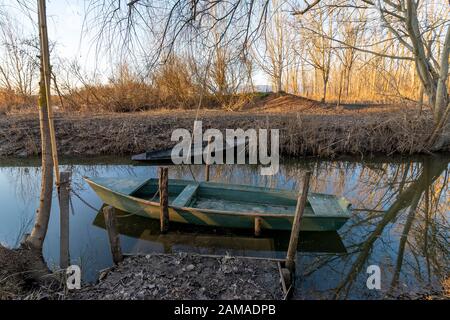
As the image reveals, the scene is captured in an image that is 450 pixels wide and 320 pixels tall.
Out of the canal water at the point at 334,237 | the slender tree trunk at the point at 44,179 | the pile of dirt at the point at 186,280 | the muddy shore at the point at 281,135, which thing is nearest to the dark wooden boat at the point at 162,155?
the muddy shore at the point at 281,135

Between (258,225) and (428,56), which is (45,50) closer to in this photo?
(258,225)

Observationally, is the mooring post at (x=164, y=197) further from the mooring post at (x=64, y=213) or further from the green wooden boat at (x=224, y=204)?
the mooring post at (x=64, y=213)

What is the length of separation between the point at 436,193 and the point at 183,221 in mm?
6276

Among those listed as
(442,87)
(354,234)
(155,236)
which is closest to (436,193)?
(354,234)

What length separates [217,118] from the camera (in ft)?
39.5

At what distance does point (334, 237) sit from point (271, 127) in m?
6.17

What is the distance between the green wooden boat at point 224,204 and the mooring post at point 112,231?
4.20 ft

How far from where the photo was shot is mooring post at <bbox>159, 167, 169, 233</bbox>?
4.64m

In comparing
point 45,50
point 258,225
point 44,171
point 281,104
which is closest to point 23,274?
point 44,171

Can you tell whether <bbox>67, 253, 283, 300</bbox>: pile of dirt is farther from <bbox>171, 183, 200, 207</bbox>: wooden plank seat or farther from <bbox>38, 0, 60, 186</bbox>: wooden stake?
<bbox>38, 0, 60, 186</bbox>: wooden stake

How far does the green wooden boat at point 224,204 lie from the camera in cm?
450

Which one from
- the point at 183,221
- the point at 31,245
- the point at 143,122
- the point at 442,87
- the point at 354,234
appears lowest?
the point at 354,234

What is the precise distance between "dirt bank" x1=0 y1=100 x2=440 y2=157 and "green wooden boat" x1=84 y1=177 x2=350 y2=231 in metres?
4.91
